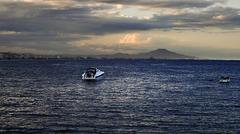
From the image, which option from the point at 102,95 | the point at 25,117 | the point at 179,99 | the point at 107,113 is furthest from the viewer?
the point at 102,95

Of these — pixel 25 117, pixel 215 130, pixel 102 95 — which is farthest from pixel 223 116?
pixel 102 95

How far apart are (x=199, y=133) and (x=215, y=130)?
328 centimetres

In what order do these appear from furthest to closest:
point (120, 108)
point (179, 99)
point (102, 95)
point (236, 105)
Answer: point (102, 95) → point (179, 99) → point (236, 105) → point (120, 108)

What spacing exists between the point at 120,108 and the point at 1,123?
22744 millimetres

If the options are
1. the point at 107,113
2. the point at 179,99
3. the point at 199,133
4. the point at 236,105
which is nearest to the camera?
the point at 199,133

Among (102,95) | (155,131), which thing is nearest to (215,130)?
(155,131)

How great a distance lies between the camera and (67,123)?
5919 cm

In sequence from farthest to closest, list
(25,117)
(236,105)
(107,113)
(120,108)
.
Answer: (236,105) < (120,108) < (107,113) < (25,117)

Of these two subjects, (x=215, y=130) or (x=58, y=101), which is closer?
(x=215, y=130)

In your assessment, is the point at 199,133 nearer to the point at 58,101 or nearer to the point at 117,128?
the point at 117,128

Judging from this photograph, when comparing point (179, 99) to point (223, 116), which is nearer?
point (223, 116)

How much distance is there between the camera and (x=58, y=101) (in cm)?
8544

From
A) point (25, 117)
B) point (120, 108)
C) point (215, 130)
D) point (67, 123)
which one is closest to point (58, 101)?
point (120, 108)

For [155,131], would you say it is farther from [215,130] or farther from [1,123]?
[1,123]
